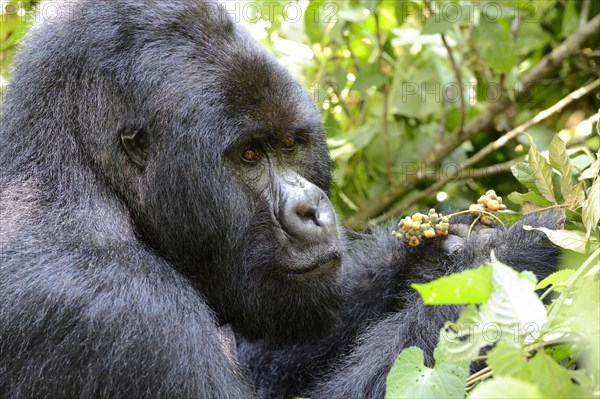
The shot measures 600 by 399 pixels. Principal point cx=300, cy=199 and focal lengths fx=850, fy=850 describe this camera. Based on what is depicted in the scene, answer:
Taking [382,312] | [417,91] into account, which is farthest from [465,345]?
[417,91]

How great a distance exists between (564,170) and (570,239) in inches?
15.7

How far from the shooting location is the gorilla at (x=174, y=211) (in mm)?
2945

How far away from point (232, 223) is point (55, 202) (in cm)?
68

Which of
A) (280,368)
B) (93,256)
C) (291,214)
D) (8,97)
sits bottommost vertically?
(280,368)

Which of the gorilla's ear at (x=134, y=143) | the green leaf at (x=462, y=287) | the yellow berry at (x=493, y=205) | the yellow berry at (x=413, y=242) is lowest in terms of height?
the yellow berry at (x=413, y=242)

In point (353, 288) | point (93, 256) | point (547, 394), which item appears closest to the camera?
point (547, 394)

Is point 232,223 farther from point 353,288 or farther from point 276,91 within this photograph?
point 353,288

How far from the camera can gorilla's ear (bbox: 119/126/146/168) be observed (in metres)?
3.30

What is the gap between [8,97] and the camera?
139 inches

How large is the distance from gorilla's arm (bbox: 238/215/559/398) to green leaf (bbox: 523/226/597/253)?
0.94 feet

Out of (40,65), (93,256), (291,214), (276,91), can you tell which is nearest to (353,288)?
(291,214)

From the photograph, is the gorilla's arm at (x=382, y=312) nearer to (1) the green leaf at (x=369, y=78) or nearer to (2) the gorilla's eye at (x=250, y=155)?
(2) the gorilla's eye at (x=250, y=155)

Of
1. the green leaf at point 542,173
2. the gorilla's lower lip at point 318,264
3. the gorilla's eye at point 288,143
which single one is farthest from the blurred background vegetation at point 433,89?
the green leaf at point 542,173

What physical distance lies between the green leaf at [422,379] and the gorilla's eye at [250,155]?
46.6 inches
